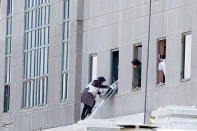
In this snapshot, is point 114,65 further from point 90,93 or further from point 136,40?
point 136,40

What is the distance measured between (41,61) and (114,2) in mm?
8113

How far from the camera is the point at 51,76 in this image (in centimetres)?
5703

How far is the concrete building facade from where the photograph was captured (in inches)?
1829

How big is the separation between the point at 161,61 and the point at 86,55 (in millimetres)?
6800

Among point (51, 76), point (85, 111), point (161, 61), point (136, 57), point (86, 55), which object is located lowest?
point (85, 111)

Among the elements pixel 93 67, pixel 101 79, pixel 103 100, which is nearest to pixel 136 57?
pixel 101 79

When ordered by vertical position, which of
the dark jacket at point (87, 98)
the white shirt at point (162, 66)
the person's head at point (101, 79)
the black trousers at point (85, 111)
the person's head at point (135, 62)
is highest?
the person's head at point (135, 62)

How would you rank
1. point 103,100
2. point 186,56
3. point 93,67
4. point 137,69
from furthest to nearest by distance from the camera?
point 93,67
point 103,100
point 137,69
point 186,56

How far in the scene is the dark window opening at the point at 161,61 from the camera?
157 ft

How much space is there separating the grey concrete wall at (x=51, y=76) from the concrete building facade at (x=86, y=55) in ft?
0.14

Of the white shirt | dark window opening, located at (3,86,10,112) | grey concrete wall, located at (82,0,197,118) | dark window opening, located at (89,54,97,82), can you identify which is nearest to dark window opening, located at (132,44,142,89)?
grey concrete wall, located at (82,0,197,118)

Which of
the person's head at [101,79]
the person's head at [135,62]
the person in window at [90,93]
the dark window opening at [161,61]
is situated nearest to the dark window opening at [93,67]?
the person in window at [90,93]

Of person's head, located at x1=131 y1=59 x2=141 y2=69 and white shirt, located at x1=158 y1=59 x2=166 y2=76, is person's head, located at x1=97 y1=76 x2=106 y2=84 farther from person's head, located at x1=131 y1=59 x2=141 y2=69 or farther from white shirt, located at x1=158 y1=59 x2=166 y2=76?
white shirt, located at x1=158 y1=59 x2=166 y2=76

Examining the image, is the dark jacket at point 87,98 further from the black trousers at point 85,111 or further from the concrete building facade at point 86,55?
the concrete building facade at point 86,55
